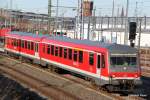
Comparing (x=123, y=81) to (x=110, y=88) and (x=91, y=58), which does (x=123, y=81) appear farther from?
(x=91, y=58)

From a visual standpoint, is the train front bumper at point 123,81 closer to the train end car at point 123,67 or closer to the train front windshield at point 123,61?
the train end car at point 123,67

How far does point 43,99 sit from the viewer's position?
19.8 meters

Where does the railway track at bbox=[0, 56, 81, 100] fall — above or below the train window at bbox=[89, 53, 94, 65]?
below

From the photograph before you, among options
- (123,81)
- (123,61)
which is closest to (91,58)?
(123,61)

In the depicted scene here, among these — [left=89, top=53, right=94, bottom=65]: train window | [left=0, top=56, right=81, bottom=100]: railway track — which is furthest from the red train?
[left=0, top=56, right=81, bottom=100]: railway track

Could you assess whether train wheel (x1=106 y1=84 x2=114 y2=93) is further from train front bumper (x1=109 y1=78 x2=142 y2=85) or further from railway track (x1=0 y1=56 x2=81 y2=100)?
railway track (x1=0 y1=56 x2=81 y2=100)

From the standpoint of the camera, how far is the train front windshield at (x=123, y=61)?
21.7 m

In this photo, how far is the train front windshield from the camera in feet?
71.3

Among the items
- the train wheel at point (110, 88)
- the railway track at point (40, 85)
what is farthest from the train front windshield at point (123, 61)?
the railway track at point (40, 85)

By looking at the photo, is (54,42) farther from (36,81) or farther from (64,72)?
(36,81)

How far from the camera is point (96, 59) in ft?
74.8

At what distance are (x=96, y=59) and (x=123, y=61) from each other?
168cm

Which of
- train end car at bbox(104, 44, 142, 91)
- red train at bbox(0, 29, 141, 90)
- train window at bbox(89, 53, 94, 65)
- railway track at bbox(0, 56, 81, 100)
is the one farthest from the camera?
train window at bbox(89, 53, 94, 65)

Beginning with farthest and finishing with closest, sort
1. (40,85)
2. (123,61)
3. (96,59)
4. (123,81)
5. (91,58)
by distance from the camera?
1. (40,85)
2. (91,58)
3. (96,59)
4. (123,61)
5. (123,81)
